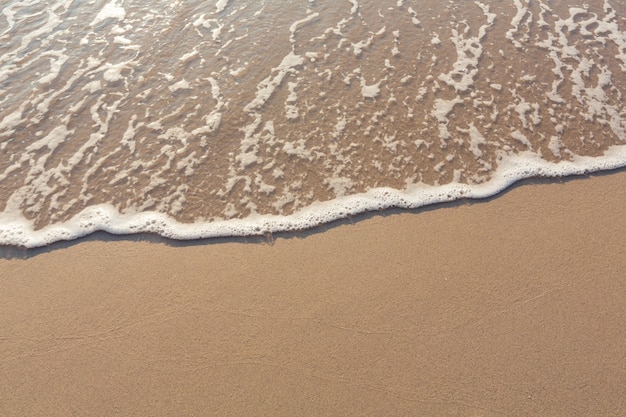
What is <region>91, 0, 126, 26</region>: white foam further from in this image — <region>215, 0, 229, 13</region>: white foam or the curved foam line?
the curved foam line

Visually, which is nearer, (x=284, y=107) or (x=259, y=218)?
(x=259, y=218)

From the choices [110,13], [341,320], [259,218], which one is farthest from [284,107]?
[110,13]

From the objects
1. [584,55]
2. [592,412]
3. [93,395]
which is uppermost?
[584,55]

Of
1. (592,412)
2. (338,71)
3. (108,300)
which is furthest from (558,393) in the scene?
(338,71)

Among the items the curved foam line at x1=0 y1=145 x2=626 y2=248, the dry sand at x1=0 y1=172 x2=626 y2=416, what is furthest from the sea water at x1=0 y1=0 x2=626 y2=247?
the dry sand at x1=0 y1=172 x2=626 y2=416

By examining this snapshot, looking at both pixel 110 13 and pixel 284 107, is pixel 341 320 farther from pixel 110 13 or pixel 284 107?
pixel 110 13

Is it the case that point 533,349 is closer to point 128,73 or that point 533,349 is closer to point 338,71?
point 338,71
